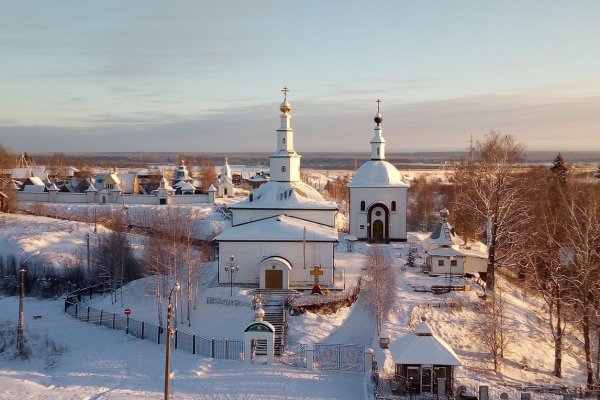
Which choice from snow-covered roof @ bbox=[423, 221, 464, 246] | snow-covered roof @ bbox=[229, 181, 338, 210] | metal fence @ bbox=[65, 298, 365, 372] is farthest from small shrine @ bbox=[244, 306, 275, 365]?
snow-covered roof @ bbox=[423, 221, 464, 246]

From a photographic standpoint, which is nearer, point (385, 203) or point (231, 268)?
point (231, 268)

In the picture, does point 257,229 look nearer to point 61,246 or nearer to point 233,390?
point 233,390

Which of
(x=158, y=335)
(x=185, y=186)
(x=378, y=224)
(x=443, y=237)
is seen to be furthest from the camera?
(x=185, y=186)

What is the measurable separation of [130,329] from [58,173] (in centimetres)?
7345

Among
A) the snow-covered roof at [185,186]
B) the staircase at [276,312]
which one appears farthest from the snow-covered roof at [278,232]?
the snow-covered roof at [185,186]

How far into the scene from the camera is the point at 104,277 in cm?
3097

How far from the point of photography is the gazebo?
15.6 metres

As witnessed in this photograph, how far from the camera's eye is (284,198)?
30.3m

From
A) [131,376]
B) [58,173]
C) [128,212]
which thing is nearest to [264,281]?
[131,376]

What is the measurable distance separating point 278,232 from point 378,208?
12.4 m

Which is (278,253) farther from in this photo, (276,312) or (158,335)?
(158,335)

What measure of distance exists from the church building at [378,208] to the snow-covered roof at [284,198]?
7055 millimetres

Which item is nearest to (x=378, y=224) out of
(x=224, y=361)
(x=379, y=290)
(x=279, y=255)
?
(x=279, y=255)

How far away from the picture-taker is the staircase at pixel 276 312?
1952 cm
